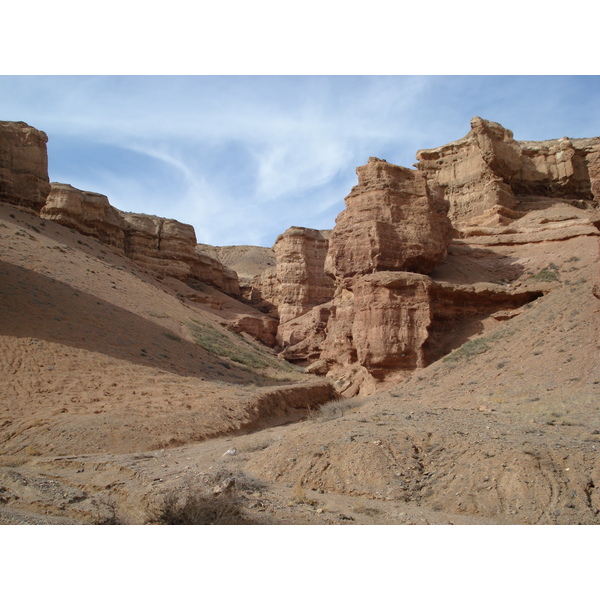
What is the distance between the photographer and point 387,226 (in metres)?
21.5

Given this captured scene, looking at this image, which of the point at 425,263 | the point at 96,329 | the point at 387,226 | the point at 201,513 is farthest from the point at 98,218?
the point at 201,513

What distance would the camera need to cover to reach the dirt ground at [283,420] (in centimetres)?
698

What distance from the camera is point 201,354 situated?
2680 cm

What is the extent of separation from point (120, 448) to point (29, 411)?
3.19 m

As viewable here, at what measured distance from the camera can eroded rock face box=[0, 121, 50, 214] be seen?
3161 cm

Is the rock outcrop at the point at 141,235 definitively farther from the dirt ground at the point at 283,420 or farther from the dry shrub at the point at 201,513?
the dry shrub at the point at 201,513

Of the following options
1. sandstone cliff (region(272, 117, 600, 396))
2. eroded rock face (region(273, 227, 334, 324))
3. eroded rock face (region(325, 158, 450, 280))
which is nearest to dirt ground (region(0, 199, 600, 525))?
sandstone cliff (region(272, 117, 600, 396))

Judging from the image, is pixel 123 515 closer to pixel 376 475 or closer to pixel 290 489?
pixel 290 489

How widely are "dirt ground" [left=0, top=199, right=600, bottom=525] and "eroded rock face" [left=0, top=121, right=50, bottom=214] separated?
4.23 meters

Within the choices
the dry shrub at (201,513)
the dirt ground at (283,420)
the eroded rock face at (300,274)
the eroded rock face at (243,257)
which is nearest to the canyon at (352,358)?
the dirt ground at (283,420)

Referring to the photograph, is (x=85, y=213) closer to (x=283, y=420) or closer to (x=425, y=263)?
(x=283, y=420)

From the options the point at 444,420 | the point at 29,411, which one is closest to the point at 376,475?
the point at 444,420

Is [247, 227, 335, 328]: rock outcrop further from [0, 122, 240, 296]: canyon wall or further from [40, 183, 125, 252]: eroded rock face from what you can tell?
[40, 183, 125, 252]: eroded rock face

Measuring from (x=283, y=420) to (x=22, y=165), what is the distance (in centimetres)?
2431
